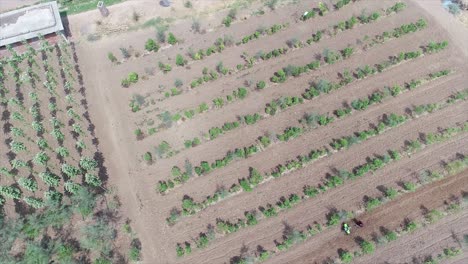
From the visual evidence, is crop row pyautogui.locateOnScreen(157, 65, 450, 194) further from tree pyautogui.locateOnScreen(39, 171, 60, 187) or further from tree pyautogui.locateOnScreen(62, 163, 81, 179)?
tree pyautogui.locateOnScreen(39, 171, 60, 187)

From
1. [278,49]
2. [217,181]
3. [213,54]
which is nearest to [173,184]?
[217,181]

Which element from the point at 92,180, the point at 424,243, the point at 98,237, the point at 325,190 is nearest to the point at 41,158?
the point at 92,180

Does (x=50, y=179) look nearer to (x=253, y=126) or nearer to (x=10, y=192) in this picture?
(x=10, y=192)

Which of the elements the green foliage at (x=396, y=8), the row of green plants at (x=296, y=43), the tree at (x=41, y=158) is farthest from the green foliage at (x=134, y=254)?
the green foliage at (x=396, y=8)

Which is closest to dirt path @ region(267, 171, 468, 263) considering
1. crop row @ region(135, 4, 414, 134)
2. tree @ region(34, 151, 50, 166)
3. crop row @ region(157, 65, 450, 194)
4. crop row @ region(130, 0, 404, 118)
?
crop row @ region(157, 65, 450, 194)

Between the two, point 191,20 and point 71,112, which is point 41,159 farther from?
point 191,20

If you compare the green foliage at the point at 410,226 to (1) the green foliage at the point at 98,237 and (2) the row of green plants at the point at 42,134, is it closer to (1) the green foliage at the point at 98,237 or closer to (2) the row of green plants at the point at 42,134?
(1) the green foliage at the point at 98,237
